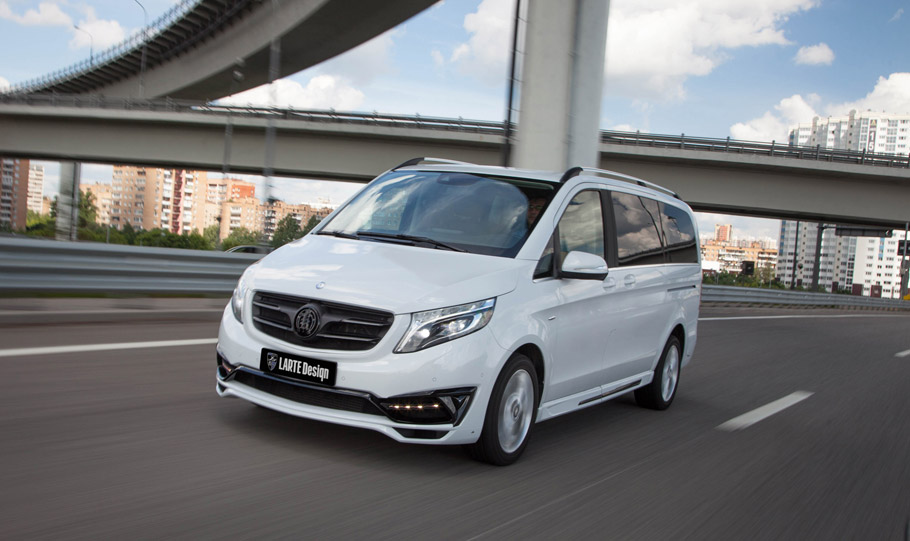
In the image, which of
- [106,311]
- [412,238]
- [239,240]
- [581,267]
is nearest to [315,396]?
[412,238]

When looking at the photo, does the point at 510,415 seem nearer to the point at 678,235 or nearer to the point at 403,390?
the point at 403,390

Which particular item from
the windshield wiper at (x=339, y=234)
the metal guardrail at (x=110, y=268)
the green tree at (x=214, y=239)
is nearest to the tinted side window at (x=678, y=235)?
the windshield wiper at (x=339, y=234)

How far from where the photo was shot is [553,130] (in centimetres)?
1719

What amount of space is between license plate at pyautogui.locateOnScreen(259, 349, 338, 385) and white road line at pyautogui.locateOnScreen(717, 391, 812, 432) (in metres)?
3.70

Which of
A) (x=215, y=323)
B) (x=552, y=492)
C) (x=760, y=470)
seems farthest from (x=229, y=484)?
(x=215, y=323)

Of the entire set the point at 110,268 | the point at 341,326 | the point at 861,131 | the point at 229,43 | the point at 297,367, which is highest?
the point at 861,131

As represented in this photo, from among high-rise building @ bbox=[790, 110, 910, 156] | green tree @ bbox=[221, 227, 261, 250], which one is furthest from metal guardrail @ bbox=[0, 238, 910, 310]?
high-rise building @ bbox=[790, 110, 910, 156]

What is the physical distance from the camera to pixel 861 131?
185 m

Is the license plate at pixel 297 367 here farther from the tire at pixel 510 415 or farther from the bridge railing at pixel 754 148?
the bridge railing at pixel 754 148

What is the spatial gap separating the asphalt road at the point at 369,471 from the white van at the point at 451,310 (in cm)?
30

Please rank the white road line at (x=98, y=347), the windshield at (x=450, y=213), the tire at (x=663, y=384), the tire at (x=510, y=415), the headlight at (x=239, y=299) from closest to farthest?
the tire at (x=510, y=415)
the headlight at (x=239, y=299)
the windshield at (x=450, y=213)
the white road line at (x=98, y=347)
the tire at (x=663, y=384)

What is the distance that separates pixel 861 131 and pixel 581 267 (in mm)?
203699

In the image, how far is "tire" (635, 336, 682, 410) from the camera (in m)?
6.96

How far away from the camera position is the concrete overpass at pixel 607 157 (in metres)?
35.4
